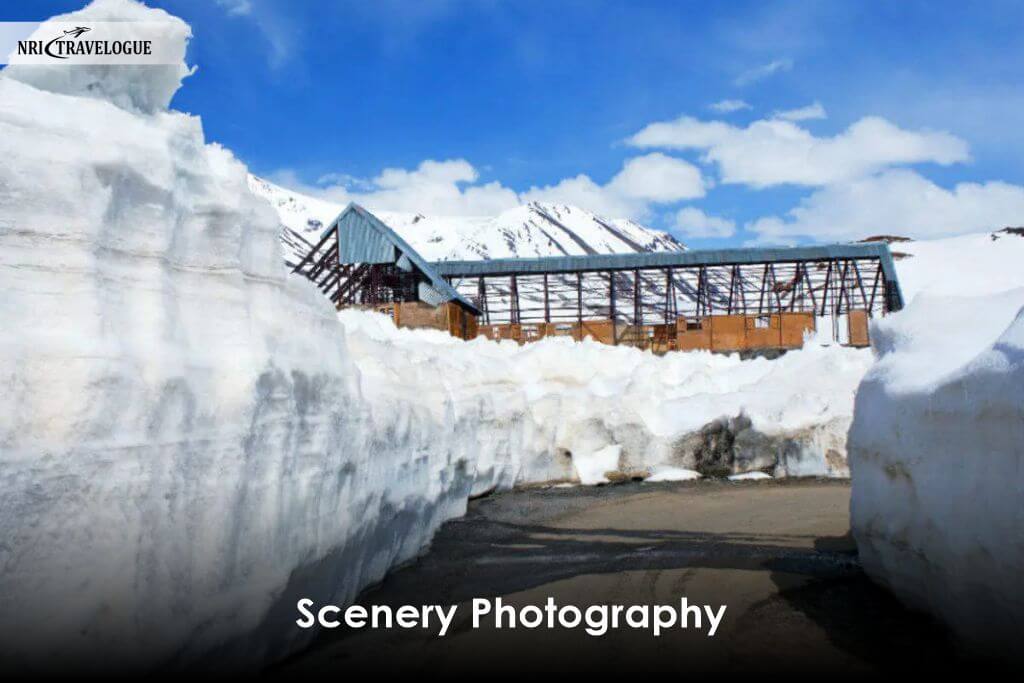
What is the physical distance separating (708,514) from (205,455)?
6.55 meters

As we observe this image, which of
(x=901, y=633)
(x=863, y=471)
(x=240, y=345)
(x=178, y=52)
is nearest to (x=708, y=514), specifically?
(x=863, y=471)

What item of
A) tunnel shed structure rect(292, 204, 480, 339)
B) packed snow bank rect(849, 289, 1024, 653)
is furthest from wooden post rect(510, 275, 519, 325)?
packed snow bank rect(849, 289, 1024, 653)

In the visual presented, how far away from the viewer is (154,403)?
385 cm

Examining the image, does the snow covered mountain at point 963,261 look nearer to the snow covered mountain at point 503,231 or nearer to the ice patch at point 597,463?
the ice patch at point 597,463

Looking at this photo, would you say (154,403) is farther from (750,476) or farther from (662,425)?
(750,476)

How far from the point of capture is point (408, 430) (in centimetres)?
689

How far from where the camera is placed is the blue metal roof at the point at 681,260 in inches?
1230

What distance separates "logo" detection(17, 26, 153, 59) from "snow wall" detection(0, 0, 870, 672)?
105 millimetres

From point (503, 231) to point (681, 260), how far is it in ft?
449

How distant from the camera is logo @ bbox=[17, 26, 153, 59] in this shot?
13.9 feet

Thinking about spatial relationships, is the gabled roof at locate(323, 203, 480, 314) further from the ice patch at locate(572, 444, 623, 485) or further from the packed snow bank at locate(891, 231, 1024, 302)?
the packed snow bank at locate(891, 231, 1024, 302)

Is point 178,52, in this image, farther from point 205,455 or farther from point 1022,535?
point 1022,535

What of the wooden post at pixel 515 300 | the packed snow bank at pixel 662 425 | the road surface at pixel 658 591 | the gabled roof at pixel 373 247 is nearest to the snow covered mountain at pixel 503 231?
the wooden post at pixel 515 300

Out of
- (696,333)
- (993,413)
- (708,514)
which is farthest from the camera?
(696,333)
